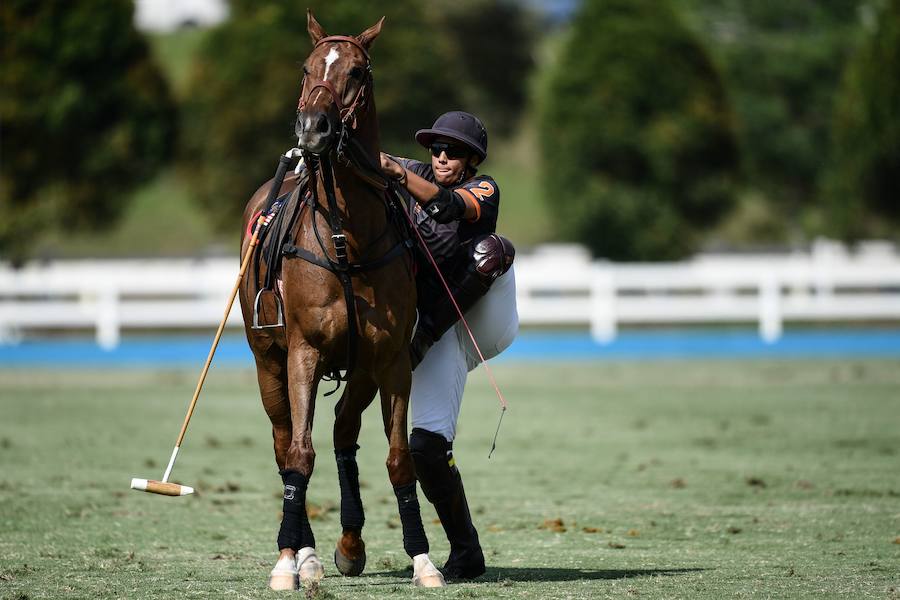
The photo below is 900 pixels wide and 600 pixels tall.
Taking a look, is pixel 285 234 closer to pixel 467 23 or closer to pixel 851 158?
pixel 851 158

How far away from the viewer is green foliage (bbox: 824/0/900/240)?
3177cm

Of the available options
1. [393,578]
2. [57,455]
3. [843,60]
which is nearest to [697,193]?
[843,60]

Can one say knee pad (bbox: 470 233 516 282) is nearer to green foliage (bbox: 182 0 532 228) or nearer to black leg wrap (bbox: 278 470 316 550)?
black leg wrap (bbox: 278 470 316 550)

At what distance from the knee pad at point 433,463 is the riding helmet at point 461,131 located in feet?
4.38

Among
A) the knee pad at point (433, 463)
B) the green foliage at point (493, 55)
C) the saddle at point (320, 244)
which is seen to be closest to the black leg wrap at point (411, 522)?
the knee pad at point (433, 463)

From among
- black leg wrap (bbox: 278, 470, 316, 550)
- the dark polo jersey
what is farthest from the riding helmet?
black leg wrap (bbox: 278, 470, 316, 550)

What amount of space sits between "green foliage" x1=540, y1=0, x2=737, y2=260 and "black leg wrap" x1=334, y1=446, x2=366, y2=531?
3091 centimetres

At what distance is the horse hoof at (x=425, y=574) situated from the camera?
6266mm

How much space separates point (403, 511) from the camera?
649cm

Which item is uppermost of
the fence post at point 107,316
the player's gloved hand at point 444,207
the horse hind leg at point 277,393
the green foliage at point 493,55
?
the green foliage at point 493,55

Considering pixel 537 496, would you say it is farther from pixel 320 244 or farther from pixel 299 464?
pixel 320 244

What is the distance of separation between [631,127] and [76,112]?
13985 millimetres

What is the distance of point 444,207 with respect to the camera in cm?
632

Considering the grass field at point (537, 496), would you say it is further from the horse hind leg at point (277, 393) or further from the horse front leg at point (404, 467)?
the horse hind leg at point (277, 393)
